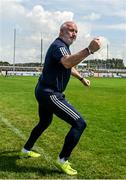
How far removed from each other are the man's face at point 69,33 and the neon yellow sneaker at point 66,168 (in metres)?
1.85

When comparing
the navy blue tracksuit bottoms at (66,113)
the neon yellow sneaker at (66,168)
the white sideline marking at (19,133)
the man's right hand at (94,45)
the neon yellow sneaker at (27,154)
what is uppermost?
the man's right hand at (94,45)

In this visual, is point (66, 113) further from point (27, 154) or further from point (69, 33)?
point (27, 154)

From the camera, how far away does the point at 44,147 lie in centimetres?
930

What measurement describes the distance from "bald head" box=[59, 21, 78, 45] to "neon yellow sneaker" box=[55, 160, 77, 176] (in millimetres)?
1851

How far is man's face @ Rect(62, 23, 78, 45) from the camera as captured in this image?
715 cm

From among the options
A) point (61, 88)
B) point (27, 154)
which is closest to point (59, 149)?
point (27, 154)

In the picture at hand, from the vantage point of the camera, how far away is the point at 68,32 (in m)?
7.18

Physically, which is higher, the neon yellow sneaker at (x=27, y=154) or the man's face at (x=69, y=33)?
the man's face at (x=69, y=33)

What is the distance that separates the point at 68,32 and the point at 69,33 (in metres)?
0.02

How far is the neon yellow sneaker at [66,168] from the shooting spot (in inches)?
285

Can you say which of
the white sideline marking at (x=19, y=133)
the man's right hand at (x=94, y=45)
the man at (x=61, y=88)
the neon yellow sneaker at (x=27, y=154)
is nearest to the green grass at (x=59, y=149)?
the white sideline marking at (x=19, y=133)

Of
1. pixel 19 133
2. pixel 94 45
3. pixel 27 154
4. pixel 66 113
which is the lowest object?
pixel 19 133

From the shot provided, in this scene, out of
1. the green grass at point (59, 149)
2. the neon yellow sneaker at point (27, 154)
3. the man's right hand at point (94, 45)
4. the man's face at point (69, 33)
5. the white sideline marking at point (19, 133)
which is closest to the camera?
the man's right hand at point (94, 45)

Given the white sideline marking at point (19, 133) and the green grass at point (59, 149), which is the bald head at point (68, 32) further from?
the white sideline marking at point (19, 133)
